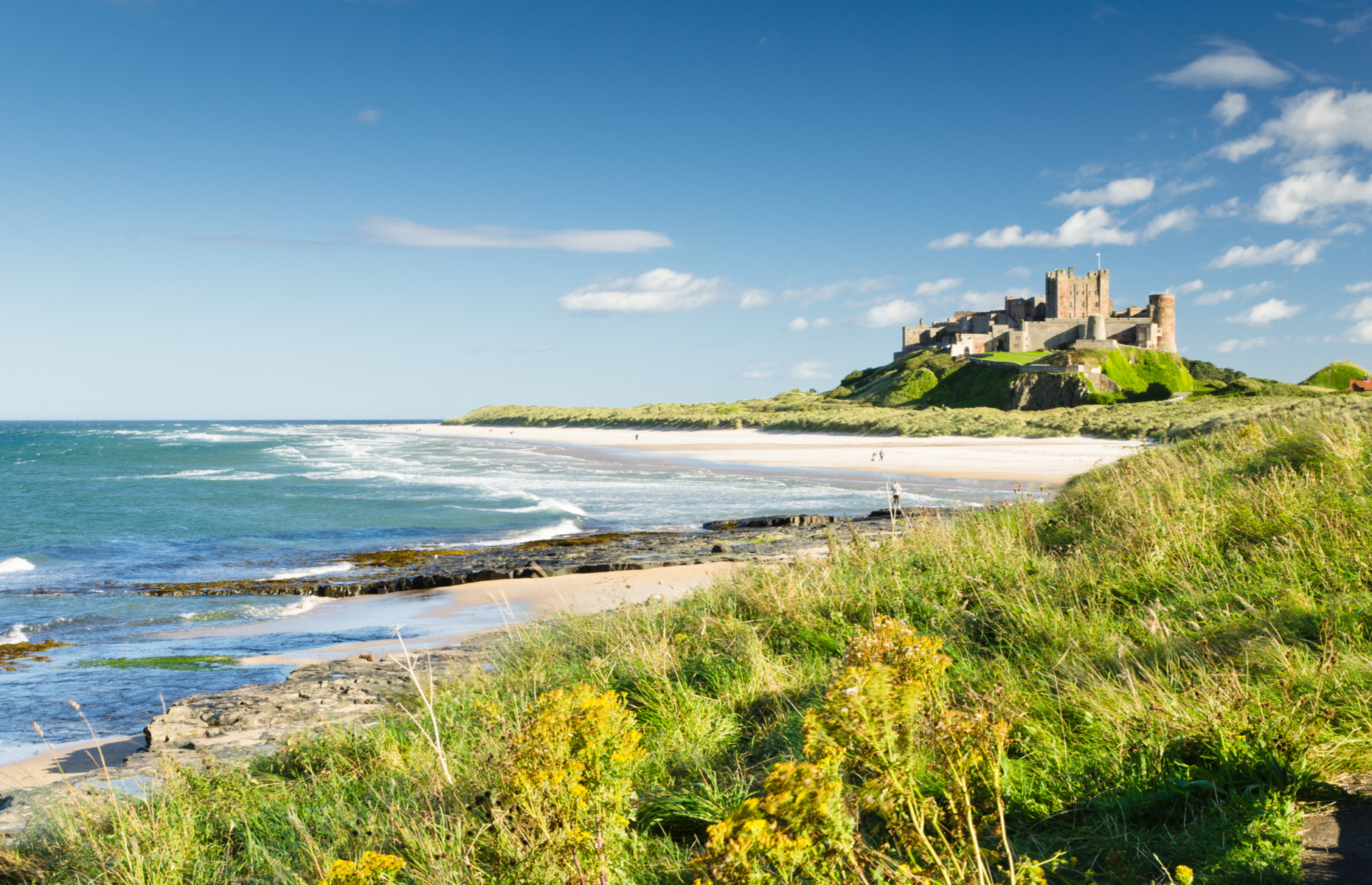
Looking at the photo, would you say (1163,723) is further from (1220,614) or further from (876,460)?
(876,460)

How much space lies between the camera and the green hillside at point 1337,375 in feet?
185

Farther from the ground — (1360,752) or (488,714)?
(1360,752)

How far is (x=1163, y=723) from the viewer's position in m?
3.58

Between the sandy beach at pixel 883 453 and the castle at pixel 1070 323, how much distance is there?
103 feet

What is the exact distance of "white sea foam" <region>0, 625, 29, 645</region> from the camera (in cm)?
1216

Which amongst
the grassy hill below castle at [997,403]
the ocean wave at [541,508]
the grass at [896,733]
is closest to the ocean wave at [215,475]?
the ocean wave at [541,508]

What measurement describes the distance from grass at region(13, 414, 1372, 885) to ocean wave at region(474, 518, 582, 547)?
1264 centimetres

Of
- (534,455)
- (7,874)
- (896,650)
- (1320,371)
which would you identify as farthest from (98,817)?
(1320,371)

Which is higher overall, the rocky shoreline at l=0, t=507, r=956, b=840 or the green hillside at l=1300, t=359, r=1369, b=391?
the green hillside at l=1300, t=359, r=1369, b=391

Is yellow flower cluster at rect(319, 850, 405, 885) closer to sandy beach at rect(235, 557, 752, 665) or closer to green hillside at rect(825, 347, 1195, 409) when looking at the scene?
sandy beach at rect(235, 557, 752, 665)

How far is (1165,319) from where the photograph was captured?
270 feet

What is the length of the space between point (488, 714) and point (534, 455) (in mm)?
51375

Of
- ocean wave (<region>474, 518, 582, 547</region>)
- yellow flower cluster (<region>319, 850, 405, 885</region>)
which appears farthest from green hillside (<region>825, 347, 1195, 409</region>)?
yellow flower cluster (<region>319, 850, 405, 885</region>)

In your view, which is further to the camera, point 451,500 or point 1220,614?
point 451,500
